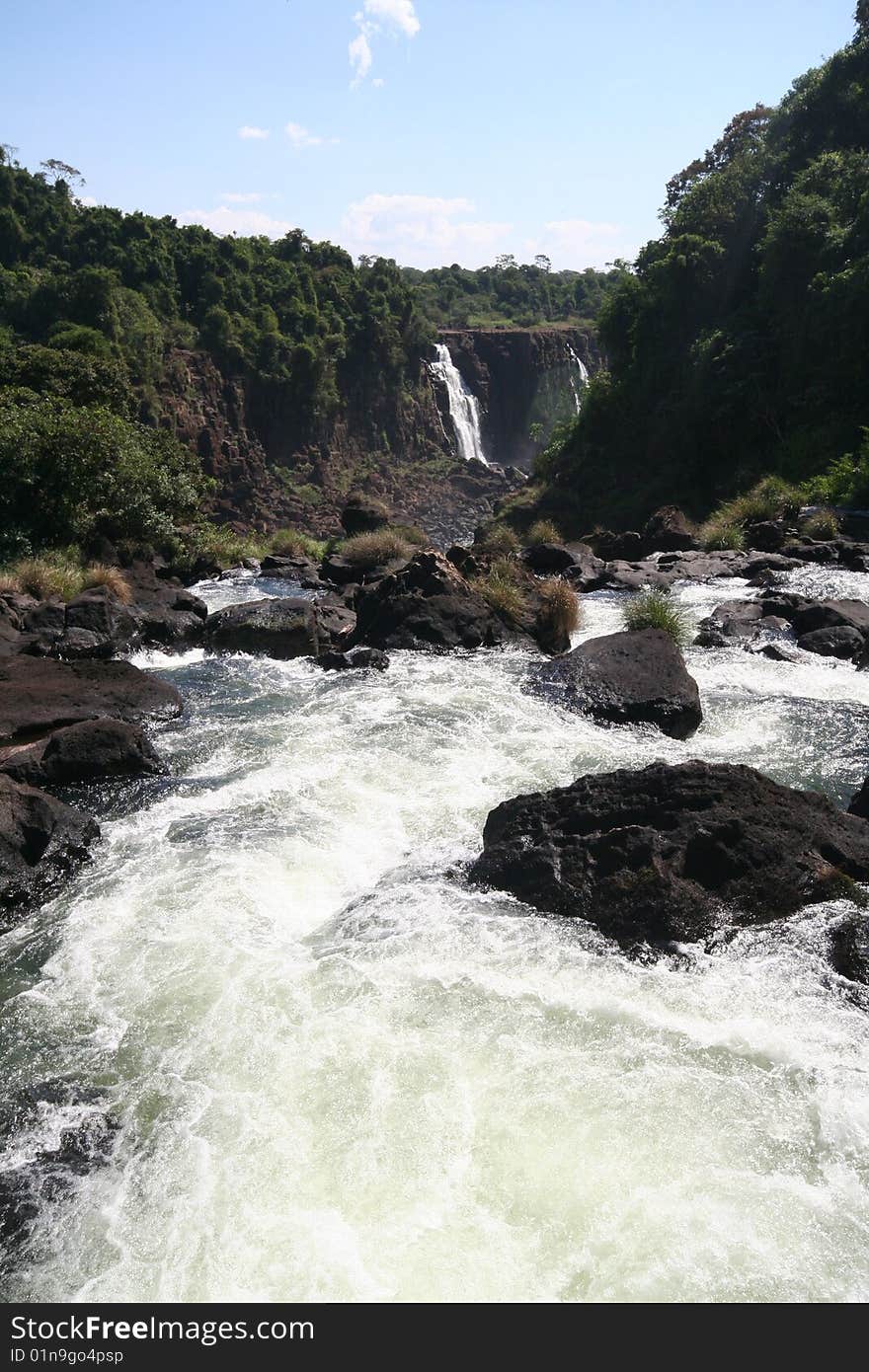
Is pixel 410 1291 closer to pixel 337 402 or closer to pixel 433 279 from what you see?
pixel 337 402

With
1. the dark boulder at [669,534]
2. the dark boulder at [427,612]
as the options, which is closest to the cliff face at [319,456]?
the dark boulder at [669,534]

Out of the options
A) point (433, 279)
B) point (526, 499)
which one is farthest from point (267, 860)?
point (433, 279)

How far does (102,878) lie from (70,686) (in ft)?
17.5

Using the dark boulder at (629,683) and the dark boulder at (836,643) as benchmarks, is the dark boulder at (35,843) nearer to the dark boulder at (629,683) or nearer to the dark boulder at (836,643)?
the dark boulder at (629,683)

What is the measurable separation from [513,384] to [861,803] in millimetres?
72368

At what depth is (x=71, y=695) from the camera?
1280cm

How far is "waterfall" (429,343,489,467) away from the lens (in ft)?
236

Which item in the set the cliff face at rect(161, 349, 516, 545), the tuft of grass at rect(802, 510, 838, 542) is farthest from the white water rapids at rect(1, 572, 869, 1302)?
the cliff face at rect(161, 349, 516, 545)

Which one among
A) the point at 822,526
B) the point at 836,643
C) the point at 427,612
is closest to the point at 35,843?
the point at 427,612

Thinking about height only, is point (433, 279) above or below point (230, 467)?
above

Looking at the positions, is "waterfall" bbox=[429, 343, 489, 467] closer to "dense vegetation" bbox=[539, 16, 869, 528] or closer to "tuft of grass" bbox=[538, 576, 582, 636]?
"dense vegetation" bbox=[539, 16, 869, 528]

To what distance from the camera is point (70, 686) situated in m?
13.1

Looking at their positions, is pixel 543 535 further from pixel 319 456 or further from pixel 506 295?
pixel 506 295

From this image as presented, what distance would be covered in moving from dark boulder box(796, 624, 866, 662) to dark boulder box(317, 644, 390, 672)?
23.7ft
